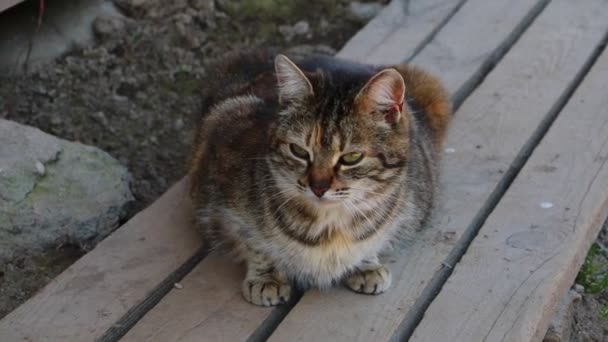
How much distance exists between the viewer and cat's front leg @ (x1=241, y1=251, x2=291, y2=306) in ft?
8.95

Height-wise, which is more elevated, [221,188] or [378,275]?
[221,188]

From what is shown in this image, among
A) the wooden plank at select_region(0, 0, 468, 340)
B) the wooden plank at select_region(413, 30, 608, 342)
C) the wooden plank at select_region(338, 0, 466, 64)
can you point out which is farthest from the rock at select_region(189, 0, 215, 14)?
the wooden plank at select_region(413, 30, 608, 342)

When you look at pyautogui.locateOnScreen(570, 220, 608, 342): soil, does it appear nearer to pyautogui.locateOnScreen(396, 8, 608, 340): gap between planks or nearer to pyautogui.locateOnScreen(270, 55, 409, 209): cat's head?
pyautogui.locateOnScreen(396, 8, 608, 340): gap between planks

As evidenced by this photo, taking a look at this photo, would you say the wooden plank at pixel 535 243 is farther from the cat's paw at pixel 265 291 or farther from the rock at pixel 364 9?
the rock at pixel 364 9

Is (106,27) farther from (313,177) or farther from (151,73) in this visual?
(313,177)

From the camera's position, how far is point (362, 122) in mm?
2531

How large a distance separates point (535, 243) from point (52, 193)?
1.51 metres

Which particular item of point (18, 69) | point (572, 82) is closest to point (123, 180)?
point (18, 69)

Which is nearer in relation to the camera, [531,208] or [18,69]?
[531,208]

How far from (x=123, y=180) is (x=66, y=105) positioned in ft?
2.33

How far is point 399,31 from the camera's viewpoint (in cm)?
402

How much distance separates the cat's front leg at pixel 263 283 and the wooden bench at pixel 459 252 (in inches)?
1.2

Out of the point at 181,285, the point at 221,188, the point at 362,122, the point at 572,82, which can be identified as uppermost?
the point at 362,122

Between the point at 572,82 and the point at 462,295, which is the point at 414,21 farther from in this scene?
the point at 462,295
